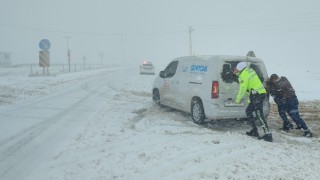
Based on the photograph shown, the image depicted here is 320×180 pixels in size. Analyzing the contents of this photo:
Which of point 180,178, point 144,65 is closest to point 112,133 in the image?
point 180,178

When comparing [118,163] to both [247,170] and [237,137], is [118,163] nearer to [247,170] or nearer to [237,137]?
[247,170]

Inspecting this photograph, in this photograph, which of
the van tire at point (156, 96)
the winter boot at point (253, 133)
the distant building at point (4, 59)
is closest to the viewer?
the winter boot at point (253, 133)

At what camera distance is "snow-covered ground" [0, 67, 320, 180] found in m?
6.35

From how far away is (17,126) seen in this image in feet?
34.3

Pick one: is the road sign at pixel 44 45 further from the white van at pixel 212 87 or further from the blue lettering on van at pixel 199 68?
the blue lettering on van at pixel 199 68

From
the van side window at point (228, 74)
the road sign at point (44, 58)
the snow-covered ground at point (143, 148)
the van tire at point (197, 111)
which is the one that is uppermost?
the road sign at point (44, 58)

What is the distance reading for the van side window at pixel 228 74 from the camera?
976cm

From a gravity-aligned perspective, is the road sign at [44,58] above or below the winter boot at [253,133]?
above

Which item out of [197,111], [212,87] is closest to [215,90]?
[212,87]

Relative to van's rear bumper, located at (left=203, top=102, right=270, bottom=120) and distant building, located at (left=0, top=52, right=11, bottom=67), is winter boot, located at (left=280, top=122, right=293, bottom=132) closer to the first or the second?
van's rear bumper, located at (left=203, top=102, right=270, bottom=120)

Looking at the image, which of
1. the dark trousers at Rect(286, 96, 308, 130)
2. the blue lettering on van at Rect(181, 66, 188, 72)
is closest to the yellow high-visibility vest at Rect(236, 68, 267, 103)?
the dark trousers at Rect(286, 96, 308, 130)

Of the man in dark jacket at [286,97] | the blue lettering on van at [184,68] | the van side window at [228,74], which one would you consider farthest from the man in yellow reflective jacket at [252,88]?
the blue lettering on van at [184,68]

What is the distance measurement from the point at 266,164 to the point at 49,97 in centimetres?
1301

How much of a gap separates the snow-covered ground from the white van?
0.47 metres
